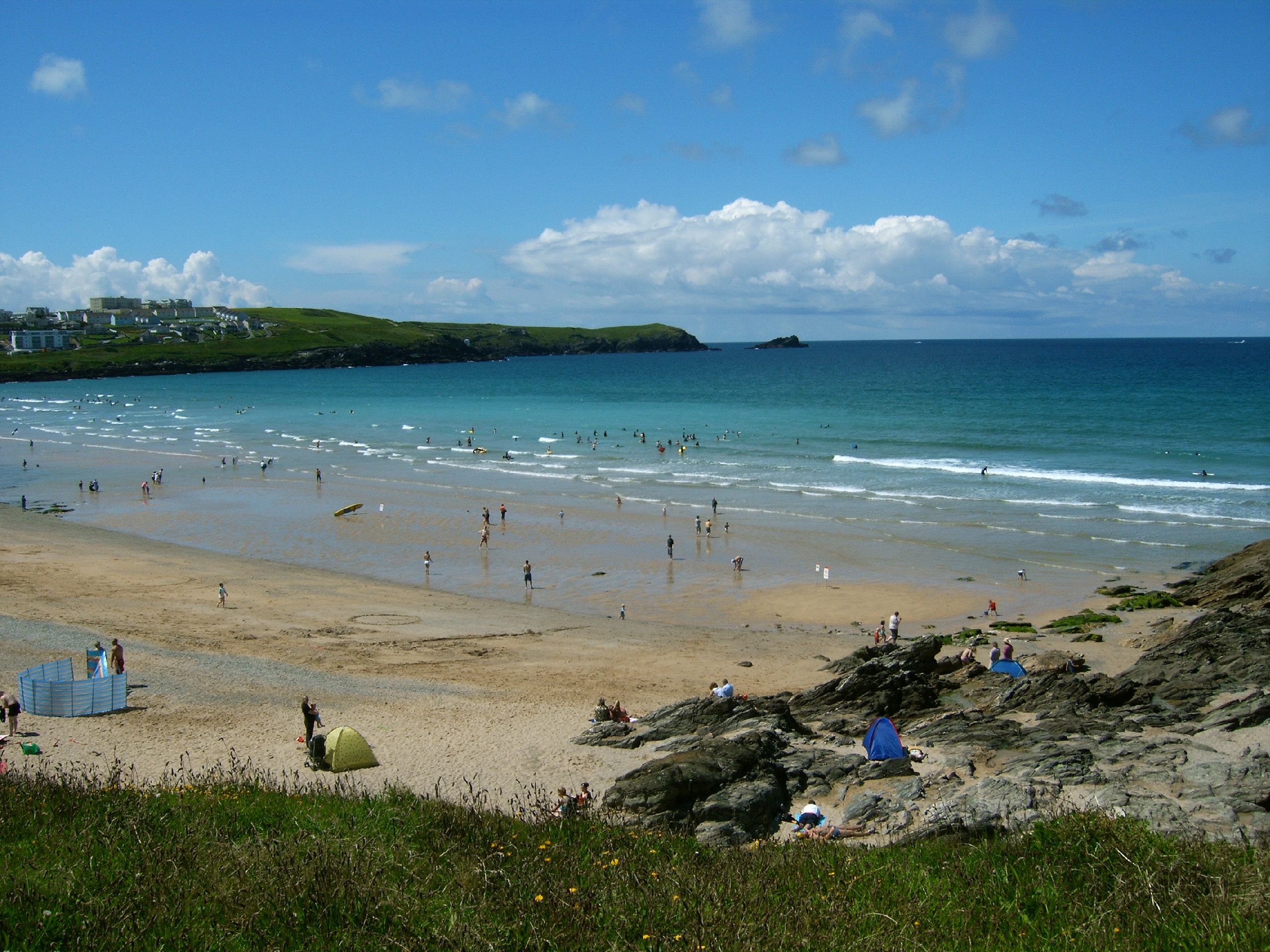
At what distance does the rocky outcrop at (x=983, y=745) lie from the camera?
11414 mm

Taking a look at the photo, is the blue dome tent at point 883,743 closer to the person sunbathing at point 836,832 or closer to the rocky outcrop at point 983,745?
the rocky outcrop at point 983,745

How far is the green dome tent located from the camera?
14.5m

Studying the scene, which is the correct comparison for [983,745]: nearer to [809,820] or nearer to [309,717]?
[809,820]

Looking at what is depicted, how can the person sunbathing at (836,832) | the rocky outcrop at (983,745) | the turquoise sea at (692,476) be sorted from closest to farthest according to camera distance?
the person sunbathing at (836,832)
the rocky outcrop at (983,745)
the turquoise sea at (692,476)

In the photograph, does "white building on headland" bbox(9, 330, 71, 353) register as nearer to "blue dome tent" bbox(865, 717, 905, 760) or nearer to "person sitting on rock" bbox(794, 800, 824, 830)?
"blue dome tent" bbox(865, 717, 905, 760)

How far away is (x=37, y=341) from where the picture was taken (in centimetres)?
17250

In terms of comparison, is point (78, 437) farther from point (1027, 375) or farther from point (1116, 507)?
point (1027, 375)

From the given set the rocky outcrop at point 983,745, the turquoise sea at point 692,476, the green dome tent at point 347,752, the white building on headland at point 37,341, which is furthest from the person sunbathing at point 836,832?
the white building on headland at point 37,341

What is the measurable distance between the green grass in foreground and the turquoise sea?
22284mm

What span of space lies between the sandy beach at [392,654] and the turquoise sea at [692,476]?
12.4 feet

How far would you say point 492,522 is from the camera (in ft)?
136

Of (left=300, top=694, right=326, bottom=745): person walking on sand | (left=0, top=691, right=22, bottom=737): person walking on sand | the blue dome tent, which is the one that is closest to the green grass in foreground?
the blue dome tent

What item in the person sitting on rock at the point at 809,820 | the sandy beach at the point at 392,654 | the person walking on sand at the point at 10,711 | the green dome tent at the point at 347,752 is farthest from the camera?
the sandy beach at the point at 392,654

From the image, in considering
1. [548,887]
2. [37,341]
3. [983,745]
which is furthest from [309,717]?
[37,341]
